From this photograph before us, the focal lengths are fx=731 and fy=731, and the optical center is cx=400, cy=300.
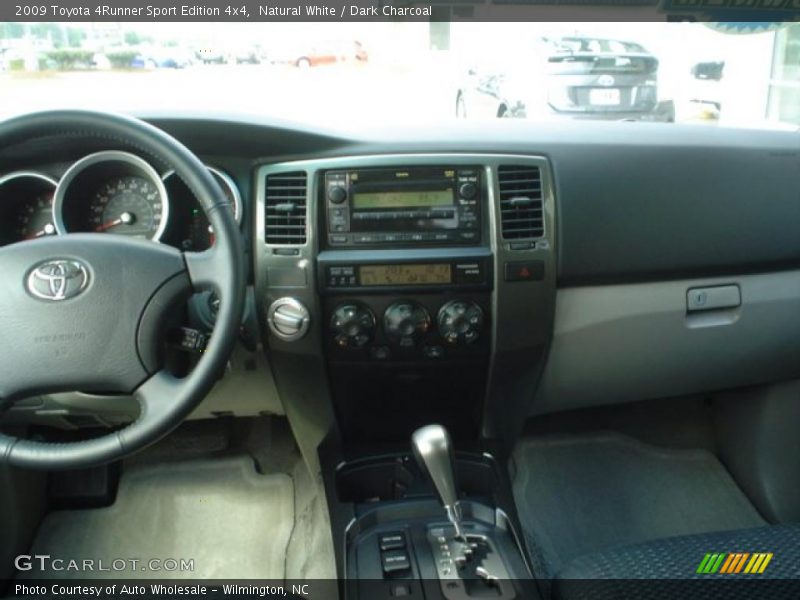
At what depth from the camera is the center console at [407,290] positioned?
1649 millimetres

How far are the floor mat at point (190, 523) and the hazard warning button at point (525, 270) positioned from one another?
42.3 inches

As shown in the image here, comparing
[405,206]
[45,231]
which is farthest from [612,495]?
[45,231]

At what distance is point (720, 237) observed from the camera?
1.87 metres

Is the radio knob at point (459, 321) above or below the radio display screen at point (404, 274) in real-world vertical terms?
below

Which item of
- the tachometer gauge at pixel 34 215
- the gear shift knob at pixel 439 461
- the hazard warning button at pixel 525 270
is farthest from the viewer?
the hazard warning button at pixel 525 270

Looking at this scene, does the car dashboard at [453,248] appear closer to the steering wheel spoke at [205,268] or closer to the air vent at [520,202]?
the air vent at [520,202]

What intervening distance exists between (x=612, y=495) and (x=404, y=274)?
1155 mm

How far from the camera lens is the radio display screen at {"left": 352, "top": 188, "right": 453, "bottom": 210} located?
1.67 metres

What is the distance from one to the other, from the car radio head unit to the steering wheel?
1.30ft

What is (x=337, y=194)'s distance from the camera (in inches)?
65.0

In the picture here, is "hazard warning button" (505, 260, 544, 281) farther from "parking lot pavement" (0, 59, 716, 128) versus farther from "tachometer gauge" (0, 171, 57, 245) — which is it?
"tachometer gauge" (0, 171, 57, 245)

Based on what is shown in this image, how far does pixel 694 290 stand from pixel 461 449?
29.2 inches

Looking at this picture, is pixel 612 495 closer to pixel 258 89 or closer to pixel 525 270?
pixel 525 270

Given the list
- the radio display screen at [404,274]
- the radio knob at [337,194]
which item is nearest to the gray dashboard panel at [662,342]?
the radio display screen at [404,274]
